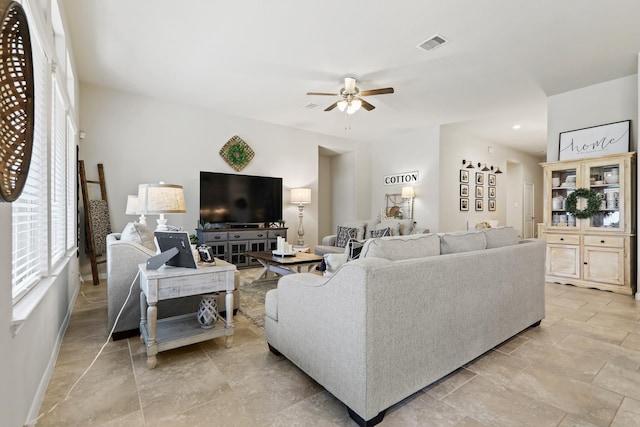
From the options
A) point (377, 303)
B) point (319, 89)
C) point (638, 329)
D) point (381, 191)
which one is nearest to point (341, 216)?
point (381, 191)

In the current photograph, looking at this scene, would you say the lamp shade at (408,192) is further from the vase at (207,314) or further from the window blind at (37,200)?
the window blind at (37,200)

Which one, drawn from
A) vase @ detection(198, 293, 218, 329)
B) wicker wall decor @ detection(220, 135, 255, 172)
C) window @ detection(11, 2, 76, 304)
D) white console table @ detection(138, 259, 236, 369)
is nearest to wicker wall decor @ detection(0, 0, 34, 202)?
window @ detection(11, 2, 76, 304)

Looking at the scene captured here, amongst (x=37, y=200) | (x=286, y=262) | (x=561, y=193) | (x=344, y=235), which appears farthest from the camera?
(x=344, y=235)

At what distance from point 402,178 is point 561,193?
3036 mm

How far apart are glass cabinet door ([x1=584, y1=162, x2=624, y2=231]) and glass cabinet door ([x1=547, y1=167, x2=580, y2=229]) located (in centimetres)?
21

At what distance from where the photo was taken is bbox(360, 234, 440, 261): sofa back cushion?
5.54 feet

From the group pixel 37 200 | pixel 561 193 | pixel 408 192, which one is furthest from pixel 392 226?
pixel 37 200

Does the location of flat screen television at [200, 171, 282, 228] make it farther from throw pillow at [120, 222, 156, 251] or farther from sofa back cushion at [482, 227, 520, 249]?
sofa back cushion at [482, 227, 520, 249]

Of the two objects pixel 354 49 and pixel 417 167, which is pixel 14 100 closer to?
pixel 354 49

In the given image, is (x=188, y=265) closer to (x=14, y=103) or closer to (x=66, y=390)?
(x=66, y=390)

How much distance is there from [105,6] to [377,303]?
335cm

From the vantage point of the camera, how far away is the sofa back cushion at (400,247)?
5.54 feet

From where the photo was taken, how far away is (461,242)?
2.09 metres

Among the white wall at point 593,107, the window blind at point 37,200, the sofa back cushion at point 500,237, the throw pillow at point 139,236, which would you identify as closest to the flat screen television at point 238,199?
the throw pillow at point 139,236
